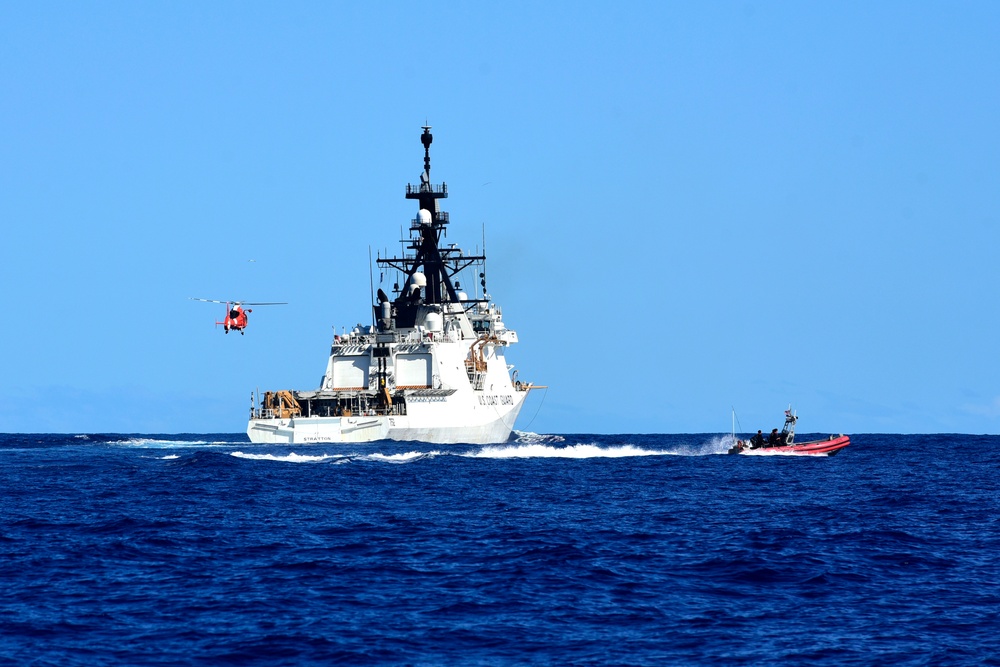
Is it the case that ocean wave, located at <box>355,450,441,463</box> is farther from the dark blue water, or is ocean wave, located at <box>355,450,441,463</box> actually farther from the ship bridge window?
the ship bridge window

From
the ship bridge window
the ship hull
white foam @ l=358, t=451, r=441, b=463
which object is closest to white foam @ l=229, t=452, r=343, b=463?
white foam @ l=358, t=451, r=441, b=463

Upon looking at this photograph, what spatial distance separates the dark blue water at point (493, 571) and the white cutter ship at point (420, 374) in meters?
21.2

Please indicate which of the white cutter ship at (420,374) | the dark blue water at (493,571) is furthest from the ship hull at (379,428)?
the dark blue water at (493,571)

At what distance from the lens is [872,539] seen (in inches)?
1303

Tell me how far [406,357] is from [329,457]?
18182mm

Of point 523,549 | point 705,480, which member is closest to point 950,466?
point 705,480

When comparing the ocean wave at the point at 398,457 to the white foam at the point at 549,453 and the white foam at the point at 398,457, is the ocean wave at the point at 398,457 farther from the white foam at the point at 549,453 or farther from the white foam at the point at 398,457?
the white foam at the point at 549,453

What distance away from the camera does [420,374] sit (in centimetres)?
7862

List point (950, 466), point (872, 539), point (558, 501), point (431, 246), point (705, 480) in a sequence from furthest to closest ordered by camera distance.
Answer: point (431, 246), point (950, 466), point (705, 480), point (558, 501), point (872, 539)

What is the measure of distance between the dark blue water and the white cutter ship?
69.5 feet

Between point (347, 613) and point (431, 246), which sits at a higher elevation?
point (431, 246)

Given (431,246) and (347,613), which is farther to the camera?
(431,246)

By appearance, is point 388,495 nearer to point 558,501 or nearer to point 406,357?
point 558,501

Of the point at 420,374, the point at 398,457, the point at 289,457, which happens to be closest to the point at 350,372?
the point at 420,374
